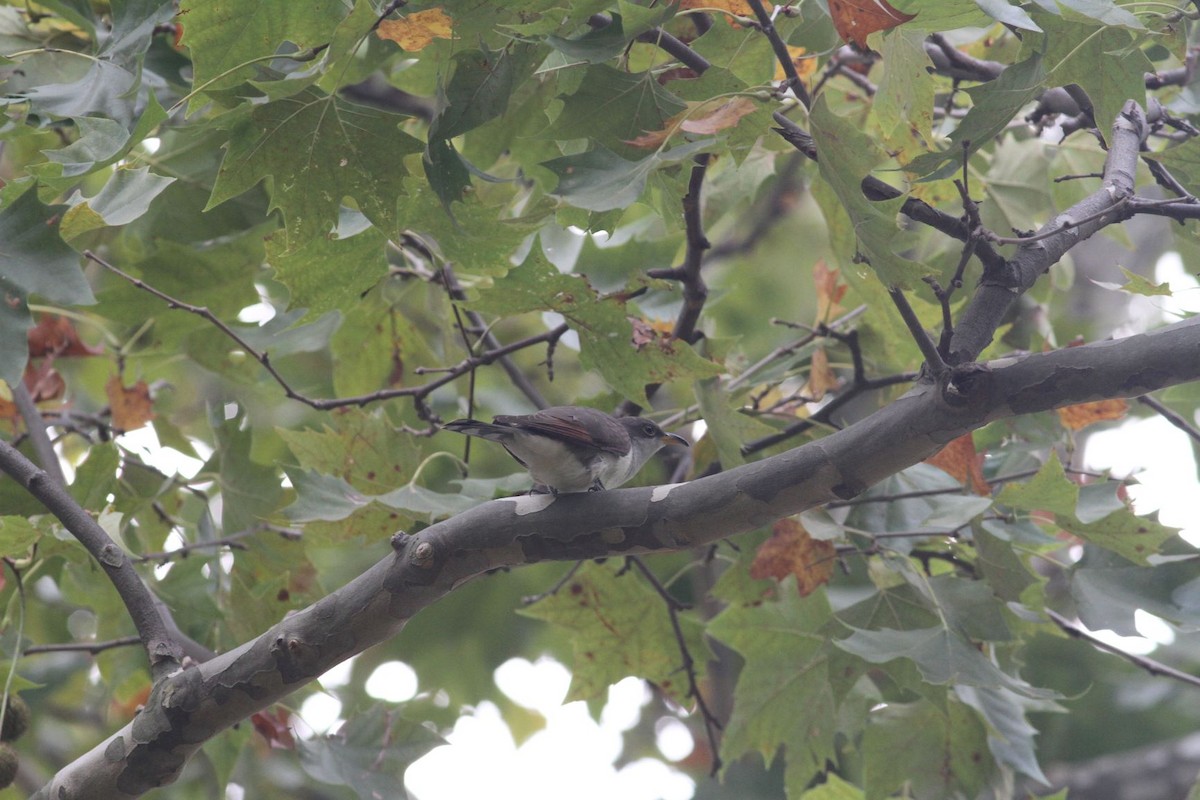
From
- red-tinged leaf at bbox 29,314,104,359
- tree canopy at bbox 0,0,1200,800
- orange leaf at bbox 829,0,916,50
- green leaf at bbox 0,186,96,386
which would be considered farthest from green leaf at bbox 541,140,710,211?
red-tinged leaf at bbox 29,314,104,359

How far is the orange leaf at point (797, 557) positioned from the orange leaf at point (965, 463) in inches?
18.9

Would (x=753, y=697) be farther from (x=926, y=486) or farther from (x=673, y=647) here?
(x=926, y=486)

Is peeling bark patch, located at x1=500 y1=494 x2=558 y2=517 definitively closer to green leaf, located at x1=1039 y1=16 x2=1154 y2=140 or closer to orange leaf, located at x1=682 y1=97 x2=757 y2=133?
orange leaf, located at x1=682 y1=97 x2=757 y2=133

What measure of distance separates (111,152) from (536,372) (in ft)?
15.0

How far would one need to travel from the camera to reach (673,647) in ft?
13.7

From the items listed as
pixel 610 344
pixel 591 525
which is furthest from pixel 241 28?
pixel 591 525

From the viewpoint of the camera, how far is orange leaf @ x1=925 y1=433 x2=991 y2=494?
137 inches

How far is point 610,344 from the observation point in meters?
3.36

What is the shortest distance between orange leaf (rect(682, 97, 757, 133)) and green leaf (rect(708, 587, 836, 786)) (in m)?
1.92

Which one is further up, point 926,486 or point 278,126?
point 278,126

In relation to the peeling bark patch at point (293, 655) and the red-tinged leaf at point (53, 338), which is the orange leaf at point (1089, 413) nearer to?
the peeling bark patch at point (293, 655)

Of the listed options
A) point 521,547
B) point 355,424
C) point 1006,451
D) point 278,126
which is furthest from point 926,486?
point 278,126

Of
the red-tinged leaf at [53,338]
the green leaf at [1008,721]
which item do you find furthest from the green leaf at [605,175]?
the red-tinged leaf at [53,338]

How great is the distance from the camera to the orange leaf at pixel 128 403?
4219 millimetres
